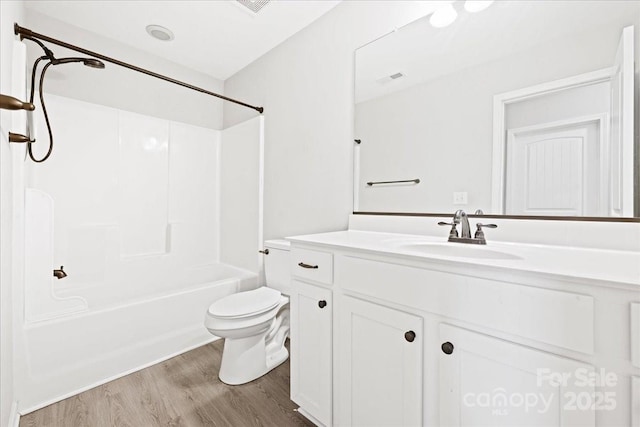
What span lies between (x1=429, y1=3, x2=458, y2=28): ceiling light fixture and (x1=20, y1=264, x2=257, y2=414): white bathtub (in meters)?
2.20

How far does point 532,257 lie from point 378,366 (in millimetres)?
633

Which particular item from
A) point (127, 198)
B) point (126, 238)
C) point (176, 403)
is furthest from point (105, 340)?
point (127, 198)

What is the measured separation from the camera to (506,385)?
75 cm

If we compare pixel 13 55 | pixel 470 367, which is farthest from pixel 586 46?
pixel 13 55

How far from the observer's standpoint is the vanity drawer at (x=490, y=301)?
0.65 m

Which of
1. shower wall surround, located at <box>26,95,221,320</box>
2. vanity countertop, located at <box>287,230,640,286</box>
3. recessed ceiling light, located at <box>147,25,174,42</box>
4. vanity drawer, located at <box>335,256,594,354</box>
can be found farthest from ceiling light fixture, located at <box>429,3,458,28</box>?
shower wall surround, located at <box>26,95,221,320</box>

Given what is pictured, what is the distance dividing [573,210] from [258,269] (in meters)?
2.13

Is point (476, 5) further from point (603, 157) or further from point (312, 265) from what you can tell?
point (312, 265)

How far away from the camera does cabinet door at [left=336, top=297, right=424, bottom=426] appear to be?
3.04ft

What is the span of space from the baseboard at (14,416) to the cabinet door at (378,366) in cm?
151

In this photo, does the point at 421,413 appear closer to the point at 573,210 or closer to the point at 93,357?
the point at 573,210

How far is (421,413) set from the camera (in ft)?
2.99

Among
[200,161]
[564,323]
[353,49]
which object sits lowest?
[564,323]

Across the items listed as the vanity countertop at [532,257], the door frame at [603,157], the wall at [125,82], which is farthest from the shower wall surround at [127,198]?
the door frame at [603,157]
